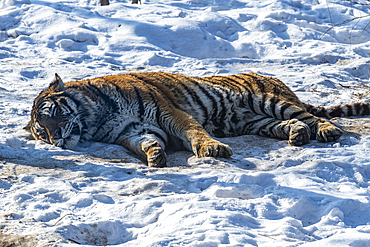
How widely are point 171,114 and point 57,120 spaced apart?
1.29 m

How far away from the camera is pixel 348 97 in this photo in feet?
18.8

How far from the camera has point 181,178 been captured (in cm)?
287

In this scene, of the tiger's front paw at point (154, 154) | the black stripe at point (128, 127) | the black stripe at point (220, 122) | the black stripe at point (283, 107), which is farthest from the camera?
the black stripe at point (220, 122)

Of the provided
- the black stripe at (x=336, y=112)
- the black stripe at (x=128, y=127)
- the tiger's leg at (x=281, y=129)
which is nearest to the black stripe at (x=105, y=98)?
the black stripe at (x=128, y=127)

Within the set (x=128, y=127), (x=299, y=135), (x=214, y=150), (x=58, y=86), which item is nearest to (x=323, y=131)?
(x=299, y=135)

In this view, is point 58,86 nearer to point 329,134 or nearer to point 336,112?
point 329,134

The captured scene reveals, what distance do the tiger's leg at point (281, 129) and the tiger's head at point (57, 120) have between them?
219 cm

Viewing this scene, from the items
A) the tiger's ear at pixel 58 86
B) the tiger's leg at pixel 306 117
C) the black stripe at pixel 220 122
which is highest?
the tiger's ear at pixel 58 86

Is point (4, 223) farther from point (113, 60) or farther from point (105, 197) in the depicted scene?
point (113, 60)

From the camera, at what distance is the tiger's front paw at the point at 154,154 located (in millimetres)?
3400

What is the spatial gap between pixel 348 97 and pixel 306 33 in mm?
3940

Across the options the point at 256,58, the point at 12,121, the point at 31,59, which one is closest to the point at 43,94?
the point at 12,121

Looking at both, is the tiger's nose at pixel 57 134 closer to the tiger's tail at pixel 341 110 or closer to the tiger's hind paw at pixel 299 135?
the tiger's hind paw at pixel 299 135

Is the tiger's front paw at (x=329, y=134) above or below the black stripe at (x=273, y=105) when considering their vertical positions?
below
